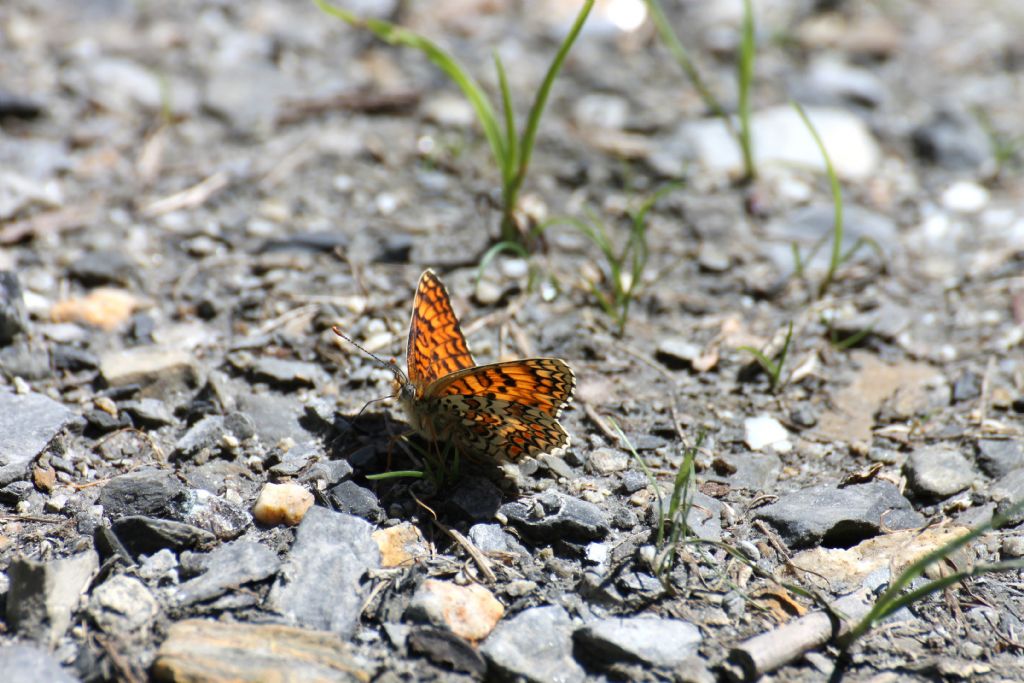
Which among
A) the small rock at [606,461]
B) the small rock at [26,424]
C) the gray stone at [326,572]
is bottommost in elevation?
the small rock at [26,424]

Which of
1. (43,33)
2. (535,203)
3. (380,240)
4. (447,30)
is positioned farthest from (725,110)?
(43,33)

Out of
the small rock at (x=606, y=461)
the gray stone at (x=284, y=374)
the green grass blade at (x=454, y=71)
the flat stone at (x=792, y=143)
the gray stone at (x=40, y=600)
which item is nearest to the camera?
the gray stone at (x=40, y=600)

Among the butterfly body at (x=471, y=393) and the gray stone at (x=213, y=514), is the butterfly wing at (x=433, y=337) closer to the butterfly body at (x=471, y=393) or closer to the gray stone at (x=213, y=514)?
the butterfly body at (x=471, y=393)

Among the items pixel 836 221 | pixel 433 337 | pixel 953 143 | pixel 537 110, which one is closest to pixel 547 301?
pixel 537 110

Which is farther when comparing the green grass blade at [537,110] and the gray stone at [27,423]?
the green grass blade at [537,110]

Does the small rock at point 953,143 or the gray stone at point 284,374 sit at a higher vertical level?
the small rock at point 953,143

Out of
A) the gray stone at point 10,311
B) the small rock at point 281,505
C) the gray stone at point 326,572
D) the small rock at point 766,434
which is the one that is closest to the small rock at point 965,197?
the small rock at point 766,434

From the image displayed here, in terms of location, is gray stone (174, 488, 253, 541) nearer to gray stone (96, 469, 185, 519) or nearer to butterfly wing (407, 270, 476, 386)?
gray stone (96, 469, 185, 519)
